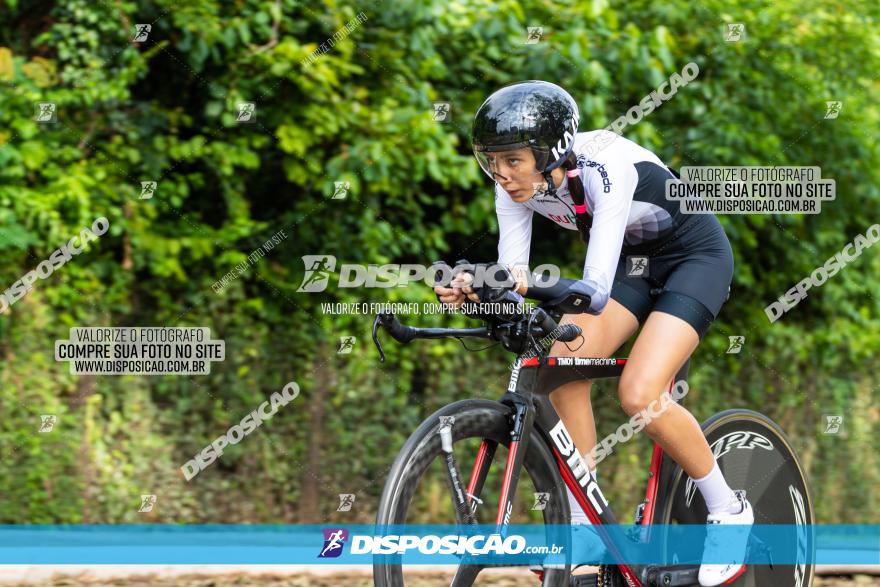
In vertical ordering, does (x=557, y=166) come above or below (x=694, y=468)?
above

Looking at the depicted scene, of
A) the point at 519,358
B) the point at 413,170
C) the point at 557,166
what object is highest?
the point at 413,170

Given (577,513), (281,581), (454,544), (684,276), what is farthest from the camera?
(281,581)

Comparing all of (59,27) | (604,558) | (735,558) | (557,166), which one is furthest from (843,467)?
(59,27)

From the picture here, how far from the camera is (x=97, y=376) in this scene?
7.02 m

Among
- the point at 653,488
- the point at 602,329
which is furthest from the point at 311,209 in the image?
the point at 653,488

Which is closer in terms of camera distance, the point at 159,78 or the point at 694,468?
the point at 694,468

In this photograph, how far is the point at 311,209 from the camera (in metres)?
7.89


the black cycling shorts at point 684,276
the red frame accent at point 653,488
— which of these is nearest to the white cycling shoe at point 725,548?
the red frame accent at point 653,488

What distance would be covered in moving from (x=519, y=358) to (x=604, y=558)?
0.85 metres

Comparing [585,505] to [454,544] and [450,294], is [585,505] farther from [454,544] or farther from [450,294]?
[450,294]

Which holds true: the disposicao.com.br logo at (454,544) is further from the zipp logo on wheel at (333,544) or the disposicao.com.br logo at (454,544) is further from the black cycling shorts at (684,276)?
the black cycling shorts at (684,276)

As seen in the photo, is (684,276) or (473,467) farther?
(684,276)

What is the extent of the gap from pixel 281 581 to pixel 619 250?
243 centimetres

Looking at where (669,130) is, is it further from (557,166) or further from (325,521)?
(557,166)
